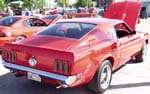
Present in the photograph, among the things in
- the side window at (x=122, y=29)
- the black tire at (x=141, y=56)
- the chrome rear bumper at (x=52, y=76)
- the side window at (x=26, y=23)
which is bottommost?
the black tire at (x=141, y=56)

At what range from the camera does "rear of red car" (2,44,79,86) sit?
16.2 ft

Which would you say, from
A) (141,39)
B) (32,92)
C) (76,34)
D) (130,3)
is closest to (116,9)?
(130,3)

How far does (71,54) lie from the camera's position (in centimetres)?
495

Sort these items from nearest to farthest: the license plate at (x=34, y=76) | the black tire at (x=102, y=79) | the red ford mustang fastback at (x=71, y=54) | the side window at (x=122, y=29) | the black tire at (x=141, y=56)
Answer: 1. the red ford mustang fastback at (x=71, y=54)
2. the license plate at (x=34, y=76)
3. the black tire at (x=102, y=79)
4. the side window at (x=122, y=29)
5. the black tire at (x=141, y=56)

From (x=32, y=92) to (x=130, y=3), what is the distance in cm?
565

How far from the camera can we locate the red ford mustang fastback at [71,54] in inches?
197

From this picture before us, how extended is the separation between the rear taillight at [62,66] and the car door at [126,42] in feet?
6.22

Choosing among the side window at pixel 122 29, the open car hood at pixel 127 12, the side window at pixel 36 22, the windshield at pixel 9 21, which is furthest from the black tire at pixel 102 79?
the side window at pixel 36 22

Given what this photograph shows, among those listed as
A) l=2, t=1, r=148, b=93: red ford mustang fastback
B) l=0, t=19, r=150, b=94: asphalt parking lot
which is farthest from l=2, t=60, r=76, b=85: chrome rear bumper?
l=0, t=19, r=150, b=94: asphalt parking lot

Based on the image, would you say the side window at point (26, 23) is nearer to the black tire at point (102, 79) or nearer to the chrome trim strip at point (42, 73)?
the chrome trim strip at point (42, 73)

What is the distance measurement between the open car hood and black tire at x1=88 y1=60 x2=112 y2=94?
406cm

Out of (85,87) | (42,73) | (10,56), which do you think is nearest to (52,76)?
(42,73)

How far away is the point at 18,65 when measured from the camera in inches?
217

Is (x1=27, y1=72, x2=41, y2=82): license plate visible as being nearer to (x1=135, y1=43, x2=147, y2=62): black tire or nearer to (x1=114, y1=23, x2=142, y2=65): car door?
(x1=114, y1=23, x2=142, y2=65): car door
